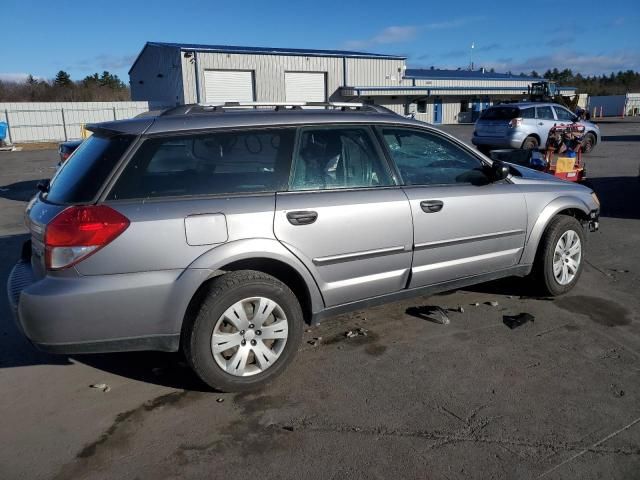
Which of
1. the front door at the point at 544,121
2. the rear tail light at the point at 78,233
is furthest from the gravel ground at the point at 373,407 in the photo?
the front door at the point at 544,121

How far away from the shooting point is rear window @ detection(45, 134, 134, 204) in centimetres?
317

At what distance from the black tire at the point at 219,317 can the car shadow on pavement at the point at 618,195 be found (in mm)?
6952

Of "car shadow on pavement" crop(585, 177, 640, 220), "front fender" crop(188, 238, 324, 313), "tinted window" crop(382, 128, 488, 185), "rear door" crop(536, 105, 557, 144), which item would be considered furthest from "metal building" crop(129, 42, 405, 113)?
"front fender" crop(188, 238, 324, 313)

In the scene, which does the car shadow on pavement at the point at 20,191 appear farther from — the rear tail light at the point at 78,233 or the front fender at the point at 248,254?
the front fender at the point at 248,254

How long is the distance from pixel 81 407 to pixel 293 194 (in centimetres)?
188

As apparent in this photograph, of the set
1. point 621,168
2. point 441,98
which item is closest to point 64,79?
point 441,98

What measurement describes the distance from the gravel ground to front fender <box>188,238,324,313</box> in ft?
2.63

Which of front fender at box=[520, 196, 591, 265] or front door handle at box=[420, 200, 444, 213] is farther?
front fender at box=[520, 196, 591, 265]

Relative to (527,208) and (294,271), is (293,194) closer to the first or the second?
(294,271)

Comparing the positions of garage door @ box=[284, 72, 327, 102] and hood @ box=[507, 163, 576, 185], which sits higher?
garage door @ box=[284, 72, 327, 102]

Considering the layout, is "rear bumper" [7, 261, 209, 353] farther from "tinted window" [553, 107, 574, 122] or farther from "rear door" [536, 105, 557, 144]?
"tinted window" [553, 107, 574, 122]

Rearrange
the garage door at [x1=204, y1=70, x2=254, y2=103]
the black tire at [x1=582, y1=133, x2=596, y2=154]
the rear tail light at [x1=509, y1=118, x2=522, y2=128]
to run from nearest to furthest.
A: the rear tail light at [x1=509, y1=118, x2=522, y2=128] < the black tire at [x1=582, y1=133, x2=596, y2=154] < the garage door at [x1=204, y1=70, x2=254, y2=103]

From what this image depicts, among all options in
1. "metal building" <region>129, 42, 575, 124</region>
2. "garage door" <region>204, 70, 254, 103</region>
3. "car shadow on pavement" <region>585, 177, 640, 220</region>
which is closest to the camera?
"car shadow on pavement" <region>585, 177, 640, 220</region>

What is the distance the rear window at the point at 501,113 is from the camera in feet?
55.2
